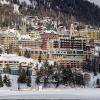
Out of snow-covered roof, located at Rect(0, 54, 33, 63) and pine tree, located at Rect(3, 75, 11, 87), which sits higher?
snow-covered roof, located at Rect(0, 54, 33, 63)

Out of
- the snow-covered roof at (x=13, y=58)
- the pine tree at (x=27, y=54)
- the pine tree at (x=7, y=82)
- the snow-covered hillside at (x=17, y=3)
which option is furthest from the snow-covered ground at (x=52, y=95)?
the snow-covered hillside at (x=17, y=3)

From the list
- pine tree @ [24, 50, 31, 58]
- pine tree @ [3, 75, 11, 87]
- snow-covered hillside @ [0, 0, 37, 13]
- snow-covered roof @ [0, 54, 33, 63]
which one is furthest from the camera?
snow-covered hillside @ [0, 0, 37, 13]

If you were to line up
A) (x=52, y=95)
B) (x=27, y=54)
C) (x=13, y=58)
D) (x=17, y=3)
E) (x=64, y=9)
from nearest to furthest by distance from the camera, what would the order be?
(x=52, y=95) < (x=13, y=58) < (x=27, y=54) < (x=17, y=3) < (x=64, y=9)

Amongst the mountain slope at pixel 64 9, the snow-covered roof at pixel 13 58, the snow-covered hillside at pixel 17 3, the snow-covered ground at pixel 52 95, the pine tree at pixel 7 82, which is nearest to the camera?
the snow-covered ground at pixel 52 95

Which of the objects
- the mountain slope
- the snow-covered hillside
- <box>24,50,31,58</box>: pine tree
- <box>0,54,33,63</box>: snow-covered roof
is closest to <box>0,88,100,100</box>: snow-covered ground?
<box>0,54,33,63</box>: snow-covered roof

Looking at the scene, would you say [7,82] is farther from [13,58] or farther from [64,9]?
[64,9]

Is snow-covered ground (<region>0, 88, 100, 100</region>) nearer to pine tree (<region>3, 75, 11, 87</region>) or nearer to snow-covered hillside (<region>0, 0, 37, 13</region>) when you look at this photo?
pine tree (<region>3, 75, 11, 87</region>)

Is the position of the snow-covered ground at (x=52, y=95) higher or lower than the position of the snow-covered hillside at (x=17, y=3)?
lower

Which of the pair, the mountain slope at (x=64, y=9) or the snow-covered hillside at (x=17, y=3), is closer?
the snow-covered hillside at (x=17, y=3)

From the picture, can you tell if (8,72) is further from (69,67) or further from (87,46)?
(87,46)

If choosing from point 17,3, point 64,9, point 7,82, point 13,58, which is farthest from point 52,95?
point 64,9

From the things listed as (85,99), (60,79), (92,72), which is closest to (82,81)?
(60,79)

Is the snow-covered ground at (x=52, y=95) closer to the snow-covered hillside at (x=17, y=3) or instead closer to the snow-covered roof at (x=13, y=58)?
the snow-covered roof at (x=13, y=58)

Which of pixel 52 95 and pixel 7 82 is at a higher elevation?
pixel 7 82
